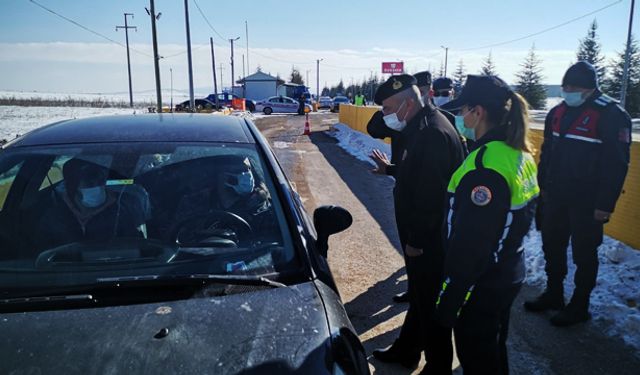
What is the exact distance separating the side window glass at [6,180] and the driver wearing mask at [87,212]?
0.23 m

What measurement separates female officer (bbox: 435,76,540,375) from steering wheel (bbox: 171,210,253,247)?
1.03 metres

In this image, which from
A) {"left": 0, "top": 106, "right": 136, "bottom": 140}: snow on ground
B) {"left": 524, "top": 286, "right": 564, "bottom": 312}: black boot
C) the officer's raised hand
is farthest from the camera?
{"left": 0, "top": 106, "right": 136, "bottom": 140}: snow on ground

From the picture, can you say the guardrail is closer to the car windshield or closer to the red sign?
the car windshield

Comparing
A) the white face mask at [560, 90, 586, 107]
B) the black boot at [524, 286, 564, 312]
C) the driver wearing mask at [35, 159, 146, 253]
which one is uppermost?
the white face mask at [560, 90, 586, 107]

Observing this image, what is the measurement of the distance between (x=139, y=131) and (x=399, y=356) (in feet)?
7.41

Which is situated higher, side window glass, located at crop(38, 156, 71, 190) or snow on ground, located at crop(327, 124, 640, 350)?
side window glass, located at crop(38, 156, 71, 190)

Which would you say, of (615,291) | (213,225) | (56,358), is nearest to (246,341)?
(56,358)

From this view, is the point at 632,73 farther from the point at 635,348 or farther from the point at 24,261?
the point at 24,261

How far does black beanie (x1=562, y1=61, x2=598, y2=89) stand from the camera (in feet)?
12.0

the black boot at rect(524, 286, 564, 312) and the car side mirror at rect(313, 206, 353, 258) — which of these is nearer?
the car side mirror at rect(313, 206, 353, 258)

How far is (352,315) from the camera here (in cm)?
391

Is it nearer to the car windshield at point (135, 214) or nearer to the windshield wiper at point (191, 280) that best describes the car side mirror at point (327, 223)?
the car windshield at point (135, 214)

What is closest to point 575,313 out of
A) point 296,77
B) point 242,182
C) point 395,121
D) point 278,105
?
point 395,121

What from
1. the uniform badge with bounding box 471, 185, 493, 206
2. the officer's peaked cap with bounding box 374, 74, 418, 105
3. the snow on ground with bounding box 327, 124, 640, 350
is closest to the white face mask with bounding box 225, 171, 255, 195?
the officer's peaked cap with bounding box 374, 74, 418, 105
